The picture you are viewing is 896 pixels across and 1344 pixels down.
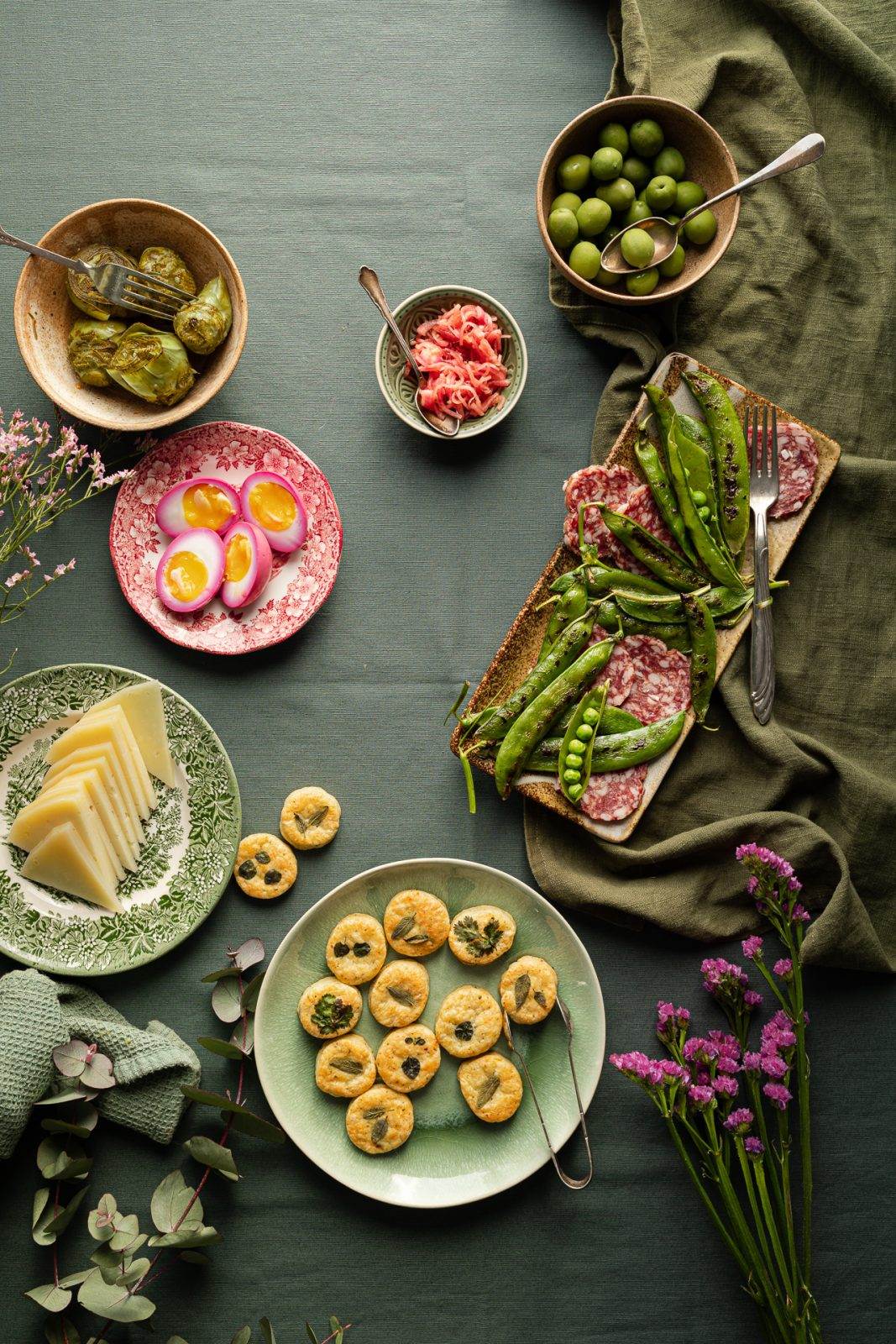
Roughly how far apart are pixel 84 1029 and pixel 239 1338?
0.78 m

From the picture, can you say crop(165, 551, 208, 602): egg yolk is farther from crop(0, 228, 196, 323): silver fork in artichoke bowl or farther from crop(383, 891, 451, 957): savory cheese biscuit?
crop(383, 891, 451, 957): savory cheese biscuit

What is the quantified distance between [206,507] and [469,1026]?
4.68ft

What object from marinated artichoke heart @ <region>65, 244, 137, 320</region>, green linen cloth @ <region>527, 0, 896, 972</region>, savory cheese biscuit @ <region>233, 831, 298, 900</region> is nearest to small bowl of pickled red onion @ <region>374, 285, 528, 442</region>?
green linen cloth @ <region>527, 0, 896, 972</region>

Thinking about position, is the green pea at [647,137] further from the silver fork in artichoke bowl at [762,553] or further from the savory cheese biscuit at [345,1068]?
the savory cheese biscuit at [345,1068]

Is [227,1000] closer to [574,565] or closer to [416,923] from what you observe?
[416,923]

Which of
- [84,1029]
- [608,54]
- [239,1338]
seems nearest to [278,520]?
[84,1029]

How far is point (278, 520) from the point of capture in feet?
8.21

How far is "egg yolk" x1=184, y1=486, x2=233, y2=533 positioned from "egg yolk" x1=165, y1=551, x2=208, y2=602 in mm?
93

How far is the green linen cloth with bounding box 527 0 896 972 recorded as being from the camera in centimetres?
248

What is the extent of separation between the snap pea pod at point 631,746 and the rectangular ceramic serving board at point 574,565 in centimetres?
5

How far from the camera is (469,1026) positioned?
2.45 meters

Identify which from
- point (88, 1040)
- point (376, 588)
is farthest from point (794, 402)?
point (88, 1040)

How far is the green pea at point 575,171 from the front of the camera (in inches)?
96.9

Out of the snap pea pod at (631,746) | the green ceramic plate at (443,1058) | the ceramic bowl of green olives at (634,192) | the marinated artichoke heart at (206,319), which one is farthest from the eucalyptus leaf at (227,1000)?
the ceramic bowl of green olives at (634,192)
